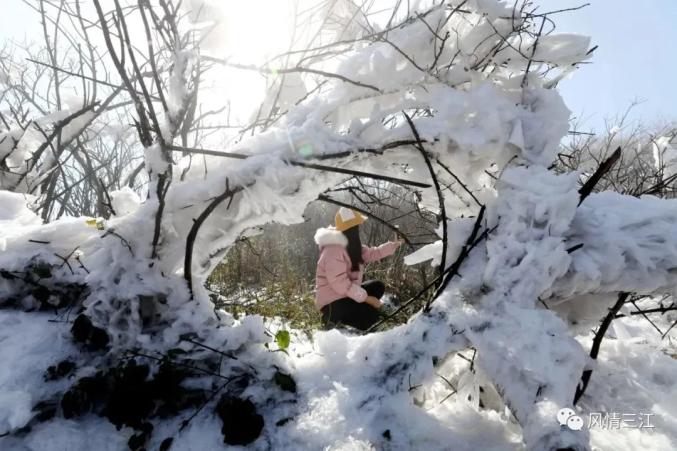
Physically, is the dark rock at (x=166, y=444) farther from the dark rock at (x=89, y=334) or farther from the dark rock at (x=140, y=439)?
the dark rock at (x=89, y=334)

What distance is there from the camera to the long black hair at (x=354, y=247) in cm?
396

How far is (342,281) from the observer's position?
12.3 ft

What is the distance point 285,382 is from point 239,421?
0.17m

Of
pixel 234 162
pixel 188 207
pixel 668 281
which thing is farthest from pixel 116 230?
pixel 668 281

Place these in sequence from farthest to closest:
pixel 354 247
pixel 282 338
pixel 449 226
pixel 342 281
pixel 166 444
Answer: pixel 354 247 < pixel 342 281 < pixel 449 226 < pixel 282 338 < pixel 166 444

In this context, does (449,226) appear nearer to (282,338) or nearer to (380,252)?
(282,338)

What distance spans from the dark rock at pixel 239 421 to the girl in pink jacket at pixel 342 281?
2.57m

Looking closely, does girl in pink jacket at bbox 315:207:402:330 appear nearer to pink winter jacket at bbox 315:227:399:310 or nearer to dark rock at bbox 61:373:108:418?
pink winter jacket at bbox 315:227:399:310

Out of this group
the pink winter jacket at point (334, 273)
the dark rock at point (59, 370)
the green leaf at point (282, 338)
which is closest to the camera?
the dark rock at point (59, 370)

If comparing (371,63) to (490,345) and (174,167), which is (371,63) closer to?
(174,167)

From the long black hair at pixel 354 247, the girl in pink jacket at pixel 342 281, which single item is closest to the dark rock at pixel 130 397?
the girl in pink jacket at pixel 342 281

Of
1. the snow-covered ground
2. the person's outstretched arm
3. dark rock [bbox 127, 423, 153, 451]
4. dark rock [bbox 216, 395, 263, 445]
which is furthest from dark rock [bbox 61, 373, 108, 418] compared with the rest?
the person's outstretched arm

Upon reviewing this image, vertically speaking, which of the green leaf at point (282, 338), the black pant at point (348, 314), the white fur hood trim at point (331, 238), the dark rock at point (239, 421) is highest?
the green leaf at point (282, 338)

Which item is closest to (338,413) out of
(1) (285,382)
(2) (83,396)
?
(1) (285,382)
